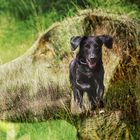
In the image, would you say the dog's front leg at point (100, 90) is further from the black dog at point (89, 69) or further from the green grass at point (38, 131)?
the green grass at point (38, 131)

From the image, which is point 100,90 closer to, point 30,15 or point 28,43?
point 28,43

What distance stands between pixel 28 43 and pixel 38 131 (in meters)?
0.55

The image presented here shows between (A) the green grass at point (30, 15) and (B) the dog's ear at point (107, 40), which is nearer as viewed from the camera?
(B) the dog's ear at point (107, 40)

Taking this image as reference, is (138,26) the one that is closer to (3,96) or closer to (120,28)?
(120,28)

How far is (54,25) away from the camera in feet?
19.0

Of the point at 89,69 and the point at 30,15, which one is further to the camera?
the point at 30,15

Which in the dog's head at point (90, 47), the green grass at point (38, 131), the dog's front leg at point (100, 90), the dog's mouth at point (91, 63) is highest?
the dog's head at point (90, 47)

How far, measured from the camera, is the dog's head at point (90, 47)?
18.6 ft

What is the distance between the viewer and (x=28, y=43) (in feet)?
A: 19.2

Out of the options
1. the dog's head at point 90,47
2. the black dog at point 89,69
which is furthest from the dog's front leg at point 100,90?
the dog's head at point 90,47

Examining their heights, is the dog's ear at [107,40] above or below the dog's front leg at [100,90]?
above

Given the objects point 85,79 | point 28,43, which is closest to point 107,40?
point 85,79

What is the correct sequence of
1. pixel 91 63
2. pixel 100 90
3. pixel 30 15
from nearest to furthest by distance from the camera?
pixel 91 63
pixel 100 90
pixel 30 15

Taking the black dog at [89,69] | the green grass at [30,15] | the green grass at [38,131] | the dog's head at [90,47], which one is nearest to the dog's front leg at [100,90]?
the black dog at [89,69]
